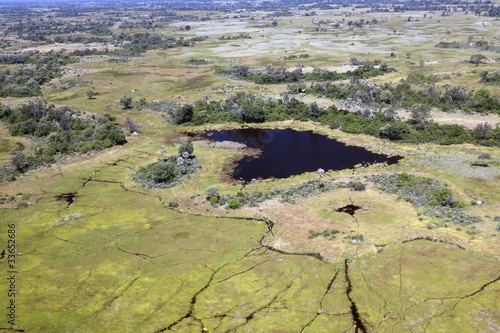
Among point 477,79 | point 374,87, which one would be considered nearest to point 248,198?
point 374,87

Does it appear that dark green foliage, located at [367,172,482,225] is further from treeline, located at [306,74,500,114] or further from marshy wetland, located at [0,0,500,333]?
treeline, located at [306,74,500,114]

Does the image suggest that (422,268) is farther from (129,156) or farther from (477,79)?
(477,79)

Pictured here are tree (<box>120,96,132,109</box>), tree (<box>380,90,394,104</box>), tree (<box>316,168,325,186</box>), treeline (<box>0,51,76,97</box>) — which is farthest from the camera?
treeline (<box>0,51,76,97</box>)

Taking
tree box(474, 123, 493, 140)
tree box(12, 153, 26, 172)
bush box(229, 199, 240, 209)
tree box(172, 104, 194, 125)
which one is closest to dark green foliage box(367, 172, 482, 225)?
bush box(229, 199, 240, 209)

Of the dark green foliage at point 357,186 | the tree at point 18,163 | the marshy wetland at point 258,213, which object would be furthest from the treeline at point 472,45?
the tree at point 18,163

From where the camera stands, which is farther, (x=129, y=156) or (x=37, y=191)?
(x=129, y=156)

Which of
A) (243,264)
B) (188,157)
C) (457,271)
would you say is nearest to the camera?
(457,271)
